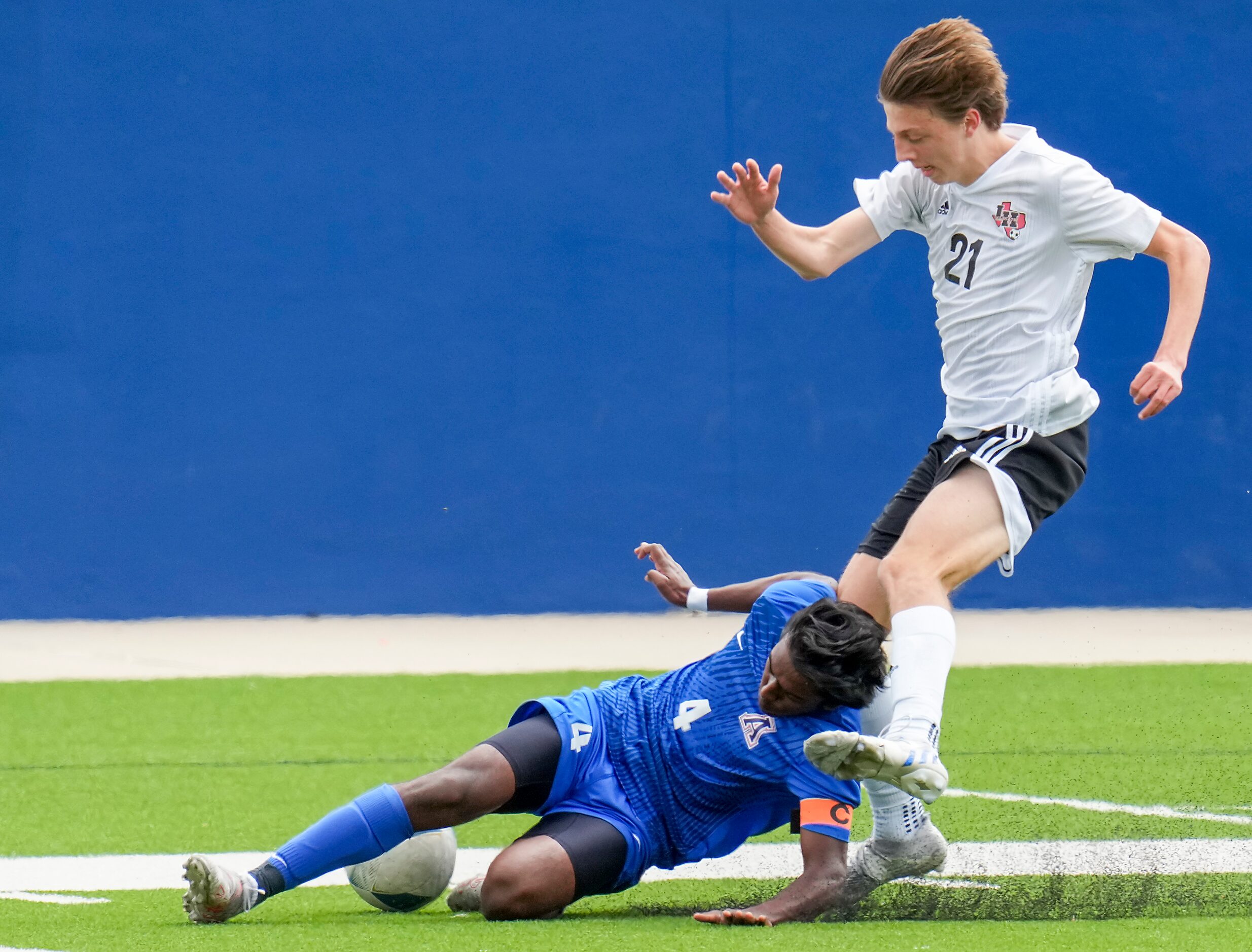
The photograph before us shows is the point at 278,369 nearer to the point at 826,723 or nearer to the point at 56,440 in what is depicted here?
the point at 56,440

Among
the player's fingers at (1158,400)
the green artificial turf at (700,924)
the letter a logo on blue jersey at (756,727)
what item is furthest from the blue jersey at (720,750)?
the player's fingers at (1158,400)

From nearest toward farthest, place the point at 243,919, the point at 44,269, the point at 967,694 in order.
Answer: the point at 243,919
the point at 967,694
the point at 44,269

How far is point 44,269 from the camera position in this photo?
10727mm

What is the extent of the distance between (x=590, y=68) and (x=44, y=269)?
4.16m

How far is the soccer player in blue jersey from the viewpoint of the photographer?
357 cm

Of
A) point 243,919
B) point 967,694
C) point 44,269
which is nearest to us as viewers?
point 243,919

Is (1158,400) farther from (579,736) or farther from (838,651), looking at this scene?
(579,736)

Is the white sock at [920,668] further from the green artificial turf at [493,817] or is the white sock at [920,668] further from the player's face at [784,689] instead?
the green artificial turf at [493,817]

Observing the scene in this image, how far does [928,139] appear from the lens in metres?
3.90

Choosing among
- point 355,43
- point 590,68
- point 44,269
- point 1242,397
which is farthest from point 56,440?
point 1242,397

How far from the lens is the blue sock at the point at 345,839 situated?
3561 mm

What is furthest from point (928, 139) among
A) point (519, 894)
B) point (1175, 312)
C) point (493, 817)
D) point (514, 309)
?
point (514, 309)

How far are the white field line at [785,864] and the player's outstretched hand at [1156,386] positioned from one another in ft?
4.80

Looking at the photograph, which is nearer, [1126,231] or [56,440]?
[1126,231]
